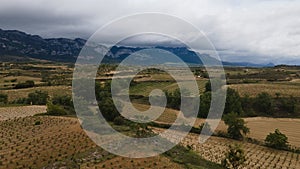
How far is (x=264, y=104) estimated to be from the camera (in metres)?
90.3

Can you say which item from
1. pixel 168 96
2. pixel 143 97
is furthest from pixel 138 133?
pixel 143 97

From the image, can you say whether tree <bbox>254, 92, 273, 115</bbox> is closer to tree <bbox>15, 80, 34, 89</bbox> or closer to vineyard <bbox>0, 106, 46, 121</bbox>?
vineyard <bbox>0, 106, 46, 121</bbox>

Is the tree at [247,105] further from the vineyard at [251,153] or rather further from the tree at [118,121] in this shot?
the tree at [118,121]

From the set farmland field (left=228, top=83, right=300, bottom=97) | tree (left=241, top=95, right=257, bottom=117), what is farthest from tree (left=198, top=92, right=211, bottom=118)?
farmland field (left=228, top=83, right=300, bottom=97)

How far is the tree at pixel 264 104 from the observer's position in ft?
296

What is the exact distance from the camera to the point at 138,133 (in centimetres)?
3869

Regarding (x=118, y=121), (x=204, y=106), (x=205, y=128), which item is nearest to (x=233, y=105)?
(x=204, y=106)

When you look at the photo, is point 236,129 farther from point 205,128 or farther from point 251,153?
point 251,153

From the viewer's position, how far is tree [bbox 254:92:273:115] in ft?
296

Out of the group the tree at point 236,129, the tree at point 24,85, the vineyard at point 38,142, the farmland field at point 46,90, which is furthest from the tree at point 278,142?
the tree at point 24,85

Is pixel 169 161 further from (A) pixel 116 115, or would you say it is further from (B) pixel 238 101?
(B) pixel 238 101

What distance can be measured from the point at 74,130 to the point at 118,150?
12.6 metres

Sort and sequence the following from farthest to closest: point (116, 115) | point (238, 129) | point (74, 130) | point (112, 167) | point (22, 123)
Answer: point (238, 129), point (116, 115), point (22, 123), point (74, 130), point (112, 167)

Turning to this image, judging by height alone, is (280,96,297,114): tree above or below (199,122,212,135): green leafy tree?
above
